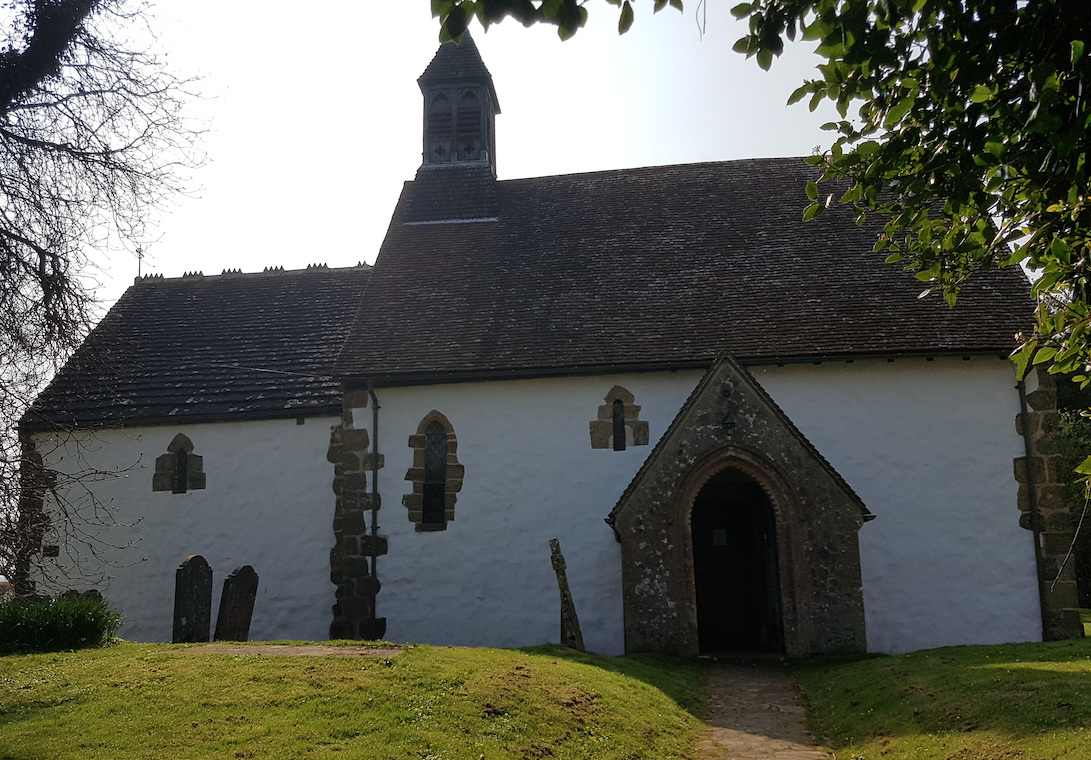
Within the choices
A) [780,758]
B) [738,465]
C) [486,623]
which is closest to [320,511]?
[486,623]

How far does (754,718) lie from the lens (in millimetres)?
10023

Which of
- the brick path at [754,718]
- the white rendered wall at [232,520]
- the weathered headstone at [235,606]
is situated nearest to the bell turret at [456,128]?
the white rendered wall at [232,520]

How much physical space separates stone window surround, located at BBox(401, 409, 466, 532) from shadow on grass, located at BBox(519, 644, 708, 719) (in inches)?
157

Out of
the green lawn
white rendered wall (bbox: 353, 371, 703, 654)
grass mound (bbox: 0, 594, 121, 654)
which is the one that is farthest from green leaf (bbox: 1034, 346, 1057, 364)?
grass mound (bbox: 0, 594, 121, 654)

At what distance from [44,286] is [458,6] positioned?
19.8 ft

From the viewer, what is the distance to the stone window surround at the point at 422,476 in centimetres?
1609

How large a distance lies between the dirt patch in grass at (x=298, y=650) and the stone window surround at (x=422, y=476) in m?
4.71

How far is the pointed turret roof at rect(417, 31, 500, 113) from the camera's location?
22812 millimetres

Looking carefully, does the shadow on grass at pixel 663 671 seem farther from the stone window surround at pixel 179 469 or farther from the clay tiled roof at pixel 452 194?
the clay tiled roof at pixel 452 194

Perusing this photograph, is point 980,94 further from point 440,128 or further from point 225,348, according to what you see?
point 440,128

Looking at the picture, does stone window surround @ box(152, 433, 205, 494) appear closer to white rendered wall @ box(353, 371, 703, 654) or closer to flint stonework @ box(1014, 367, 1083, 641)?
white rendered wall @ box(353, 371, 703, 654)

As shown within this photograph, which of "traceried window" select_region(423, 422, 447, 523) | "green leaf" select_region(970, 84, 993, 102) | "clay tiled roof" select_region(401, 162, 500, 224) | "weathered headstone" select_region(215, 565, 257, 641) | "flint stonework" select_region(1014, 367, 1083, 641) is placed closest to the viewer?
"green leaf" select_region(970, 84, 993, 102)

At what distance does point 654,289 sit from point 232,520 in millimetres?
9428

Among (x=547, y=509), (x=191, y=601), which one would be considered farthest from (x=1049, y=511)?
(x=191, y=601)
